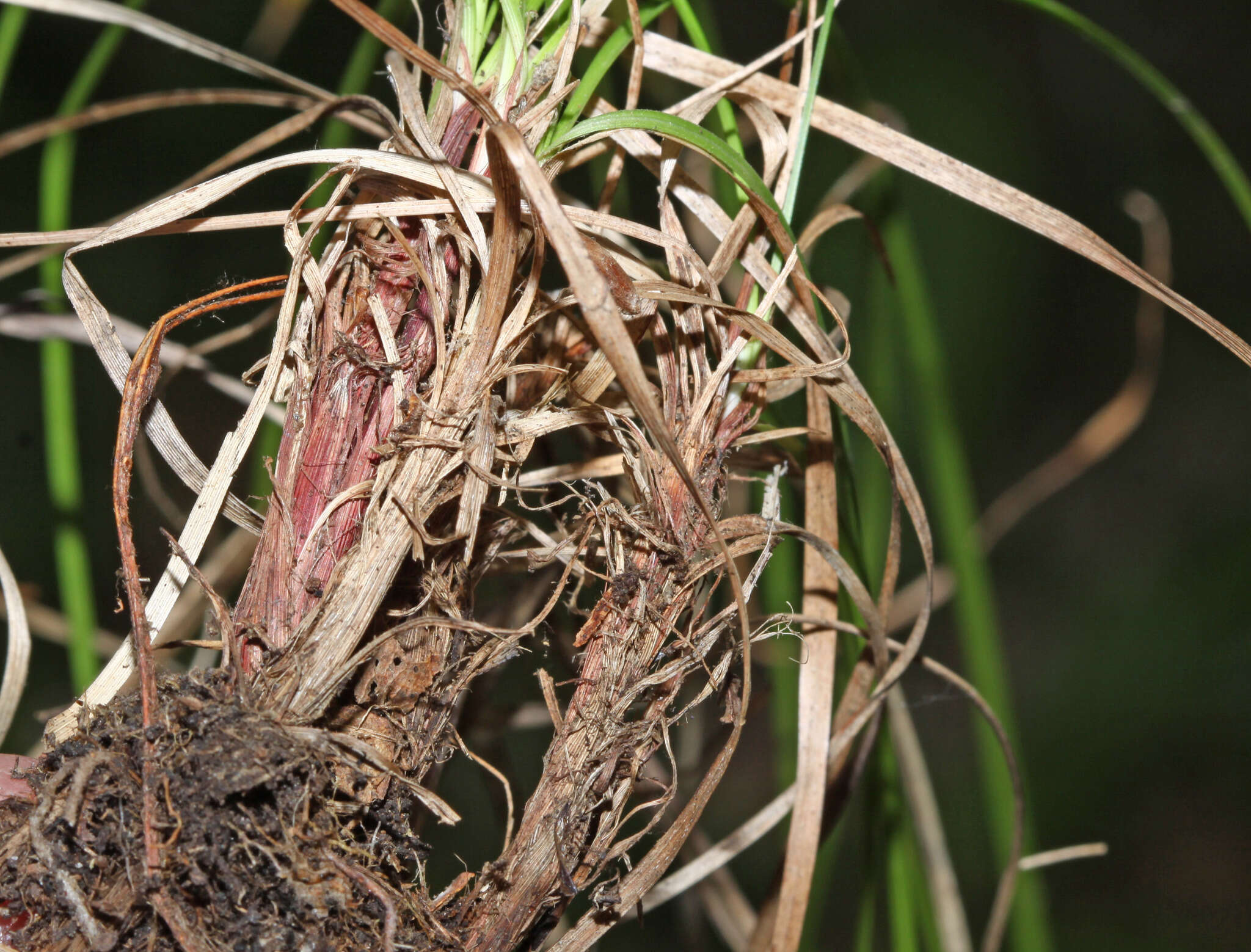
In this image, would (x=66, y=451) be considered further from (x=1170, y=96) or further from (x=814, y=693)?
(x=1170, y=96)

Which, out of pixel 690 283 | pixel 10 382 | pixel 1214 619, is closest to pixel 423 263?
pixel 690 283

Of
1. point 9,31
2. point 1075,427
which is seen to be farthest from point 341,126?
point 1075,427

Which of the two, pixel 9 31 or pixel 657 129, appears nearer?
pixel 657 129

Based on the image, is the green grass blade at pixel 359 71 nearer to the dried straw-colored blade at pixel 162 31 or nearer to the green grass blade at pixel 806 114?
the dried straw-colored blade at pixel 162 31

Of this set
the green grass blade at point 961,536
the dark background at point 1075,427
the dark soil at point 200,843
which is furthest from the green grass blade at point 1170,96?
the dark background at point 1075,427

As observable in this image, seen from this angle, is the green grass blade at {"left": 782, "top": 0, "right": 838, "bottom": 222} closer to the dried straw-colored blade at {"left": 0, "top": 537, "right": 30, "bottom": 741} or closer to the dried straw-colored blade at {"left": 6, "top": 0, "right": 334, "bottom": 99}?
the dried straw-colored blade at {"left": 6, "top": 0, "right": 334, "bottom": 99}

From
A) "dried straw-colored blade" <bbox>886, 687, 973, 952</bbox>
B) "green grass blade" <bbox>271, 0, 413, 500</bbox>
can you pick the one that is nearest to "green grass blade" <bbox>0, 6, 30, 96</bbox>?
"green grass blade" <bbox>271, 0, 413, 500</bbox>

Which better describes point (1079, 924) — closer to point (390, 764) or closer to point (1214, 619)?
point (1214, 619)
